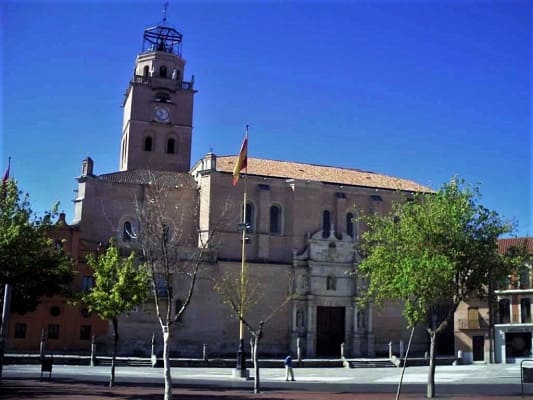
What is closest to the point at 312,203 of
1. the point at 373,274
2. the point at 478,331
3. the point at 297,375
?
the point at 478,331

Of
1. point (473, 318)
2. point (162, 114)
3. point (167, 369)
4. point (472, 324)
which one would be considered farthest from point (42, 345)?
point (473, 318)

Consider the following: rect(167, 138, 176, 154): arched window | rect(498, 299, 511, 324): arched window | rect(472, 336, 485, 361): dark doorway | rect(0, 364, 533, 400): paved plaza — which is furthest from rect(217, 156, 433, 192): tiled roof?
rect(0, 364, 533, 400): paved plaza

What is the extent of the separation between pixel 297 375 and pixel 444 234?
16.9 m

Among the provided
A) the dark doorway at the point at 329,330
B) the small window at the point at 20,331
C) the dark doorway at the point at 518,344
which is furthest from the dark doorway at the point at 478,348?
the small window at the point at 20,331

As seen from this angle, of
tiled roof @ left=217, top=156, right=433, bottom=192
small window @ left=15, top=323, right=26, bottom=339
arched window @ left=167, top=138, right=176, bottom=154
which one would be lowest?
small window @ left=15, top=323, right=26, bottom=339

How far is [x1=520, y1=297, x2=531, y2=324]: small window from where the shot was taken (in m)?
51.8

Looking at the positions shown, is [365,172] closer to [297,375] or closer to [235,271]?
[235,271]

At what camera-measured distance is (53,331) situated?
4712cm

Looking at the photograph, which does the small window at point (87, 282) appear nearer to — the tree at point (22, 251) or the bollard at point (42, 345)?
the bollard at point (42, 345)

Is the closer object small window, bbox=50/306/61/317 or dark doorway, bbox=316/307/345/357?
small window, bbox=50/306/61/317

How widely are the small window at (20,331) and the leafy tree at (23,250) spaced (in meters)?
19.6

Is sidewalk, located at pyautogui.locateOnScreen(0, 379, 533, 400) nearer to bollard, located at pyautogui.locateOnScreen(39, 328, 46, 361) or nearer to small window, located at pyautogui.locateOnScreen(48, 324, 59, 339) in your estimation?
bollard, located at pyautogui.locateOnScreen(39, 328, 46, 361)

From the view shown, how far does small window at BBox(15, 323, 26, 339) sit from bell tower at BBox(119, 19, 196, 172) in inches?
819

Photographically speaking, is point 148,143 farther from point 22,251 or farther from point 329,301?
point 22,251
